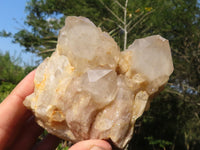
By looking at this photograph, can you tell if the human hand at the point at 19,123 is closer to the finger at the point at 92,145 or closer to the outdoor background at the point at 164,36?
the finger at the point at 92,145

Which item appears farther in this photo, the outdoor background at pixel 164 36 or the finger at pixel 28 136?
the outdoor background at pixel 164 36

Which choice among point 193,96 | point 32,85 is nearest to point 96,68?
point 32,85

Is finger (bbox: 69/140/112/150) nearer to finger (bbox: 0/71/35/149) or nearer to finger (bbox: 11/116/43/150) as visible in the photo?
finger (bbox: 0/71/35/149)

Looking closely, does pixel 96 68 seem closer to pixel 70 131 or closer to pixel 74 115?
pixel 74 115

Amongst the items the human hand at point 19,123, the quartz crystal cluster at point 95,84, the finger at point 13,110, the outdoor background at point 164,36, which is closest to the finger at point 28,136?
the human hand at point 19,123

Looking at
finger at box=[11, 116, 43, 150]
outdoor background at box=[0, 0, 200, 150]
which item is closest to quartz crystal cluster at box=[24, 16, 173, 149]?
finger at box=[11, 116, 43, 150]

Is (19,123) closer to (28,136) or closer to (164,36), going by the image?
(28,136)

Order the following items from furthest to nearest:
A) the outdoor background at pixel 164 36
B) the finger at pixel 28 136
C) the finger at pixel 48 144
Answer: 1. the outdoor background at pixel 164 36
2. the finger at pixel 48 144
3. the finger at pixel 28 136

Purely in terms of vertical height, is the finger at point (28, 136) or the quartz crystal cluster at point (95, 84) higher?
the quartz crystal cluster at point (95, 84)
